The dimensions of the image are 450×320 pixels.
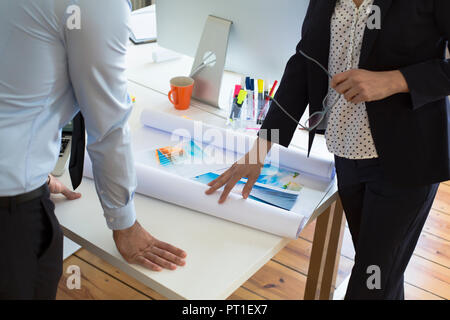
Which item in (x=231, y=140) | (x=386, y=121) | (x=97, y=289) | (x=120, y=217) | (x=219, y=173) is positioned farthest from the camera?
(x=97, y=289)

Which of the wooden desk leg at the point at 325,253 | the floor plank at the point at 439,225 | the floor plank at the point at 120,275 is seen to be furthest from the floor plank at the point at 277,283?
the floor plank at the point at 439,225

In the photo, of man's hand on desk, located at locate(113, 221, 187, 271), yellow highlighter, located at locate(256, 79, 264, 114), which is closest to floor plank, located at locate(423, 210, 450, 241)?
yellow highlighter, located at locate(256, 79, 264, 114)

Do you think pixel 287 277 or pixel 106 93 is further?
pixel 287 277

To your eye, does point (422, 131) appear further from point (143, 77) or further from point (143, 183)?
point (143, 77)

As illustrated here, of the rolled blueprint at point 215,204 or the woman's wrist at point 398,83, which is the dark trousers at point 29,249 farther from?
the woman's wrist at point 398,83

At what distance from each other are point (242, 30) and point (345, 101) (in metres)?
0.54

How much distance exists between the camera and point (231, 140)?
1460 mm

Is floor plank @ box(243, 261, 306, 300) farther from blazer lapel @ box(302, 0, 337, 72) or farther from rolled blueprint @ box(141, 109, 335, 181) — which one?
blazer lapel @ box(302, 0, 337, 72)

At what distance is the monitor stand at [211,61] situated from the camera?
1.67 m

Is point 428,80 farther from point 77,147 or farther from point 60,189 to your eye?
point 60,189

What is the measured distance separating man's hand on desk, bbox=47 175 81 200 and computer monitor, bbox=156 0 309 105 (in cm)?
69

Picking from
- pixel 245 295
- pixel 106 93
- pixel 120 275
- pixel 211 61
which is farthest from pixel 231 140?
pixel 120 275

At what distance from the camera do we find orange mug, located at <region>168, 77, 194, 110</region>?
1.69 meters

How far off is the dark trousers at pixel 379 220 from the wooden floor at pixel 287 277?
0.58 metres
